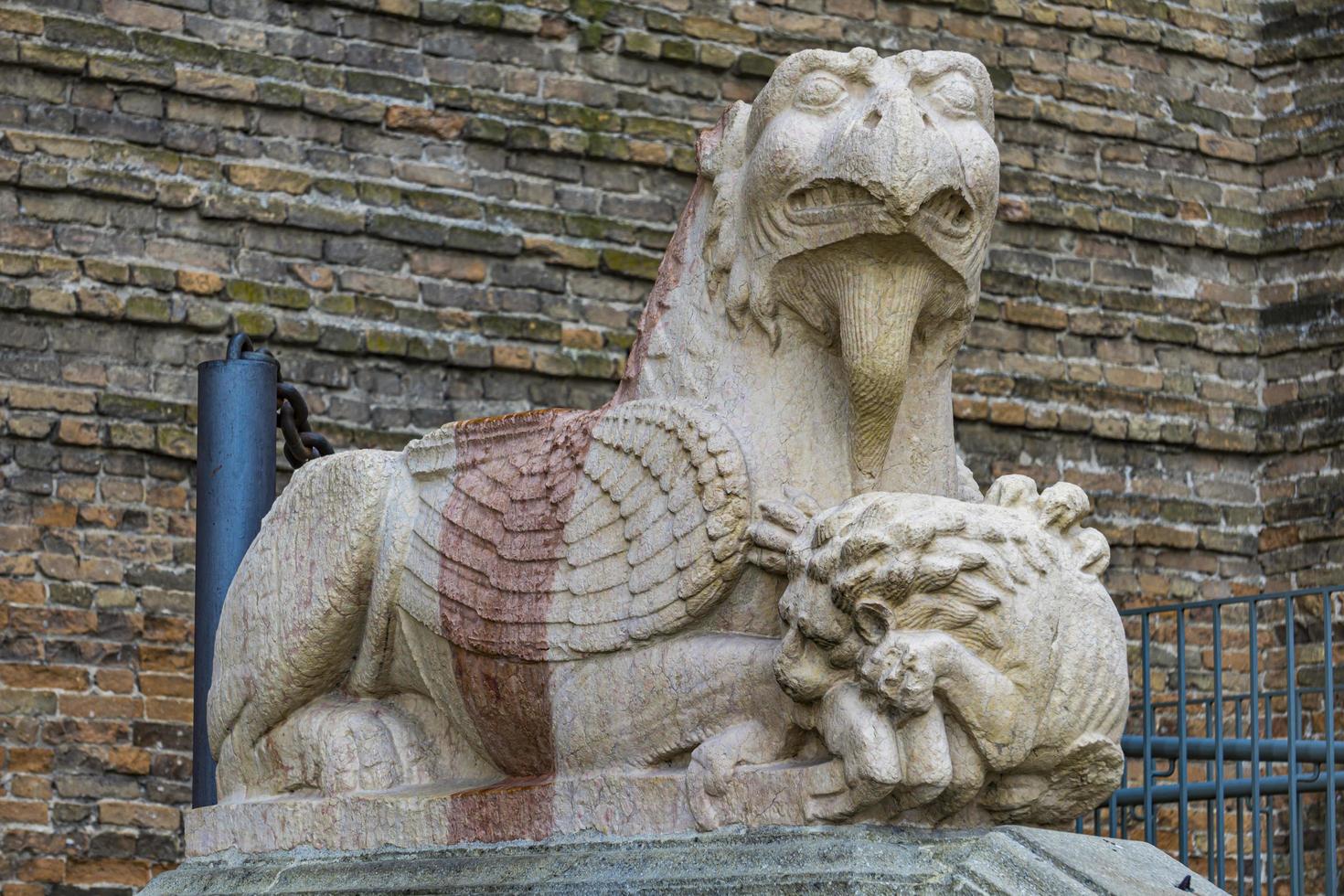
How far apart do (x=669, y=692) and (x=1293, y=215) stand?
6.55 meters

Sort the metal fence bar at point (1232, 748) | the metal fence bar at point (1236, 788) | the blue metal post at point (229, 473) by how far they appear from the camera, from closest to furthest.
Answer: the blue metal post at point (229, 473), the metal fence bar at point (1236, 788), the metal fence bar at point (1232, 748)

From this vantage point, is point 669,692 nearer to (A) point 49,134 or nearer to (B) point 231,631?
(B) point 231,631

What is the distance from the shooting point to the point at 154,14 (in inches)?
316

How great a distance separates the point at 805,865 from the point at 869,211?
1066 millimetres

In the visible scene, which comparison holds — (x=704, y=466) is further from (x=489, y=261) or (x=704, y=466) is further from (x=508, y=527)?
Result: (x=489, y=261)

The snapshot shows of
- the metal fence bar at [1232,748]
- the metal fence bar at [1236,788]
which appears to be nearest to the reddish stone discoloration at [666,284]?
the metal fence bar at [1236,788]

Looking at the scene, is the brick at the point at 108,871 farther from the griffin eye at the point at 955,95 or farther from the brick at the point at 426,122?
the griffin eye at the point at 955,95

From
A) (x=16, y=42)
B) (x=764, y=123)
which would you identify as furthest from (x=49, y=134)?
(x=764, y=123)

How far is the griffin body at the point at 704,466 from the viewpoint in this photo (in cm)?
382

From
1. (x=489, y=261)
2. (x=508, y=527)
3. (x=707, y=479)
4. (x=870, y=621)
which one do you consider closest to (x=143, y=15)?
(x=489, y=261)

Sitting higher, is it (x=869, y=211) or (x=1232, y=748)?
(x=869, y=211)

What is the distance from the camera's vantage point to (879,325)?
12.7ft

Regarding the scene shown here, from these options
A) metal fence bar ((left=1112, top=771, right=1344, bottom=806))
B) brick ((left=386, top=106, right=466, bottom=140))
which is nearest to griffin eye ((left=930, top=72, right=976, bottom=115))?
metal fence bar ((left=1112, top=771, right=1344, bottom=806))

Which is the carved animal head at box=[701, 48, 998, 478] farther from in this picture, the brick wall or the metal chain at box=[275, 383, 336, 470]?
the brick wall
